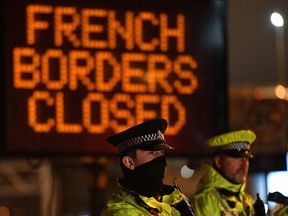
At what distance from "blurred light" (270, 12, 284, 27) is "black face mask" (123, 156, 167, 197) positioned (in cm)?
757

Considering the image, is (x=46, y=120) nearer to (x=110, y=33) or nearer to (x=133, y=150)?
(x=110, y=33)

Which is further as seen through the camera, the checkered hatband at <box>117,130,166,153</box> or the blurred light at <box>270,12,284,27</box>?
the blurred light at <box>270,12,284,27</box>

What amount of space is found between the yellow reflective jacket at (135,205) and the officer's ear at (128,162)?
0.10 metres

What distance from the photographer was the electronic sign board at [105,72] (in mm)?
8328

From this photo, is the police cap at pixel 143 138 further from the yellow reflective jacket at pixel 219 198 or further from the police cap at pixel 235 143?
the police cap at pixel 235 143

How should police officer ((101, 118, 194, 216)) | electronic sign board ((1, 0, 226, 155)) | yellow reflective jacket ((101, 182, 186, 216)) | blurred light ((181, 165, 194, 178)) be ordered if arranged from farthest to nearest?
blurred light ((181, 165, 194, 178)), electronic sign board ((1, 0, 226, 155)), police officer ((101, 118, 194, 216)), yellow reflective jacket ((101, 182, 186, 216))

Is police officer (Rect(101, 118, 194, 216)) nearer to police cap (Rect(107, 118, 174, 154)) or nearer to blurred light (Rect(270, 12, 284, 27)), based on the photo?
police cap (Rect(107, 118, 174, 154))

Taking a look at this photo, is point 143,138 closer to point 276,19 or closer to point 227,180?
point 227,180

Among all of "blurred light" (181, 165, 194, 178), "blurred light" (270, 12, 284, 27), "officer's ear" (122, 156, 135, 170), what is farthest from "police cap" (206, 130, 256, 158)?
"blurred light" (181, 165, 194, 178)

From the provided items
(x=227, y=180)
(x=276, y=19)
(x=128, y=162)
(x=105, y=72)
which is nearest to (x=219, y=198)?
(x=227, y=180)

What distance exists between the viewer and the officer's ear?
513cm

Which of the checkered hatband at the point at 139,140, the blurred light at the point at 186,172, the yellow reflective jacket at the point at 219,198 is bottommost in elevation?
the blurred light at the point at 186,172

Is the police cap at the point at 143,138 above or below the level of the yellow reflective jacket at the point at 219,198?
above

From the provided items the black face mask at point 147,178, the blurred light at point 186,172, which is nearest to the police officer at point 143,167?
the black face mask at point 147,178
